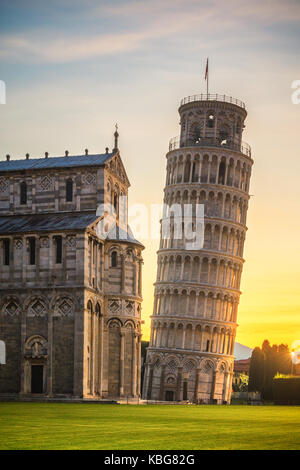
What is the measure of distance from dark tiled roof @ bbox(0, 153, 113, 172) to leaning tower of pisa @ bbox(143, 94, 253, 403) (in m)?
35.1

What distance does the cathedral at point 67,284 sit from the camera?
61094 mm

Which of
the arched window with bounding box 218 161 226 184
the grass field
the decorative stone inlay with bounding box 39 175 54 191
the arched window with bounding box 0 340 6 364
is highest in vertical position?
the arched window with bounding box 218 161 226 184

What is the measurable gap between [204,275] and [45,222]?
134ft

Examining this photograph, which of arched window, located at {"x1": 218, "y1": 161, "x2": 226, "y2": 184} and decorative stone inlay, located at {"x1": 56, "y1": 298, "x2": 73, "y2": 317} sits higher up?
arched window, located at {"x1": 218, "y1": 161, "x2": 226, "y2": 184}

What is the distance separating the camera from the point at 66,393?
60.3 m

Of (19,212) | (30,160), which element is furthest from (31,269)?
(30,160)

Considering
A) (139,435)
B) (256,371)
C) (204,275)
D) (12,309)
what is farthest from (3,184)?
(256,371)

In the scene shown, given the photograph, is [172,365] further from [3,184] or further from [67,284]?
[67,284]

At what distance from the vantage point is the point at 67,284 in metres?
61.2

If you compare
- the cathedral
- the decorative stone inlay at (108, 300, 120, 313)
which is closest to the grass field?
the cathedral

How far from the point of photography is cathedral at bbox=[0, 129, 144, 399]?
61094 millimetres

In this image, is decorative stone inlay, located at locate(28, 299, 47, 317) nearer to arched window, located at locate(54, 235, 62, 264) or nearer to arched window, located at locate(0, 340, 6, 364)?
arched window, located at locate(0, 340, 6, 364)

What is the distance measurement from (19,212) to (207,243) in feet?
129
